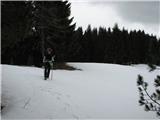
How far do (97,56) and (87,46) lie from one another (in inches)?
140

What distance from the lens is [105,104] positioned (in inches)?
516

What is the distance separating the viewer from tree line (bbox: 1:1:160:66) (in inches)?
405

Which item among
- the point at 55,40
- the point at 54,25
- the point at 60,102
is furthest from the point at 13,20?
the point at 55,40

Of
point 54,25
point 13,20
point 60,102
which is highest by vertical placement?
point 54,25

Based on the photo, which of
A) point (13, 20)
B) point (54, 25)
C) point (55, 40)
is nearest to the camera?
point (13, 20)

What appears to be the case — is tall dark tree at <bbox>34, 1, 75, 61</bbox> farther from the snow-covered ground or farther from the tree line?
the snow-covered ground

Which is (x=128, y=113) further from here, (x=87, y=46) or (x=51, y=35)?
(x=87, y=46)

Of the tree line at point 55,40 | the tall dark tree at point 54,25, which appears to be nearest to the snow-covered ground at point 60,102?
the tree line at point 55,40

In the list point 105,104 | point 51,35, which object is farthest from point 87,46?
point 105,104

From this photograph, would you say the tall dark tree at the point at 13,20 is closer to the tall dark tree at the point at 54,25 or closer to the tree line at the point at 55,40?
the tree line at the point at 55,40

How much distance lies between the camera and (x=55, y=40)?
32.8m

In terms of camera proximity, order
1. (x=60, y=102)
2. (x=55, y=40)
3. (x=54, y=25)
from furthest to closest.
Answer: (x=55, y=40)
(x=54, y=25)
(x=60, y=102)

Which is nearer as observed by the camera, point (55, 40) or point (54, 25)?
point (54, 25)

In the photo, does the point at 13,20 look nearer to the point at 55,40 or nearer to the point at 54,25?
the point at 54,25
